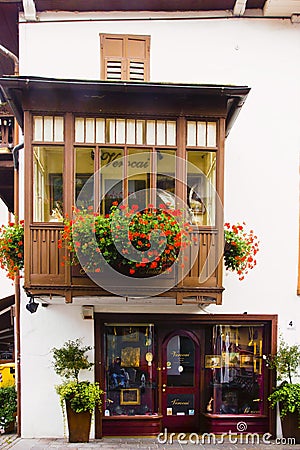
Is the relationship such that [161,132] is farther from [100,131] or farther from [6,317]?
[6,317]

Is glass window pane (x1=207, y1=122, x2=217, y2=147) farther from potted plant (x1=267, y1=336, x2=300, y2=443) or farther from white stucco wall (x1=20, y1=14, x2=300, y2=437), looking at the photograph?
potted plant (x1=267, y1=336, x2=300, y2=443)

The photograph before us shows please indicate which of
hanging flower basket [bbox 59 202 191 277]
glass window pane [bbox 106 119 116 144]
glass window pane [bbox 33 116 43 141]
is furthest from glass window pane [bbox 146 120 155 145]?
glass window pane [bbox 33 116 43 141]

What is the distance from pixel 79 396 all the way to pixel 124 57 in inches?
229

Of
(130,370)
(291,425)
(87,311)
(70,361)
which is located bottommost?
(291,425)

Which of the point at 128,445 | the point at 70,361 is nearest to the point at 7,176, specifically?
the point at 70,361

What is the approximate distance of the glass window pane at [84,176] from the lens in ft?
25.6

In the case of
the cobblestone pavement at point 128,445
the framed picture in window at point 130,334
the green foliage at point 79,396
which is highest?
Result: the framed picture in window at point 130,334

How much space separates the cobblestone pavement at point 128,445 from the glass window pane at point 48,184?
372cm

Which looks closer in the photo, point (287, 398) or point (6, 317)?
point (287, 398)

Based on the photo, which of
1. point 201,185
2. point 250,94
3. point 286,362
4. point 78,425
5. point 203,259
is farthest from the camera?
point 250,94

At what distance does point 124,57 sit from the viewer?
8922mm

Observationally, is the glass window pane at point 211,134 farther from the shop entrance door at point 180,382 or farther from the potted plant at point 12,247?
the shop entrance door at point 180,382

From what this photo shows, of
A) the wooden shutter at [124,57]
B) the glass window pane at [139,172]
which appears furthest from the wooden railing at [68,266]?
the wooden shutter at [124,57]

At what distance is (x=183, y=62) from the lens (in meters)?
9.01
